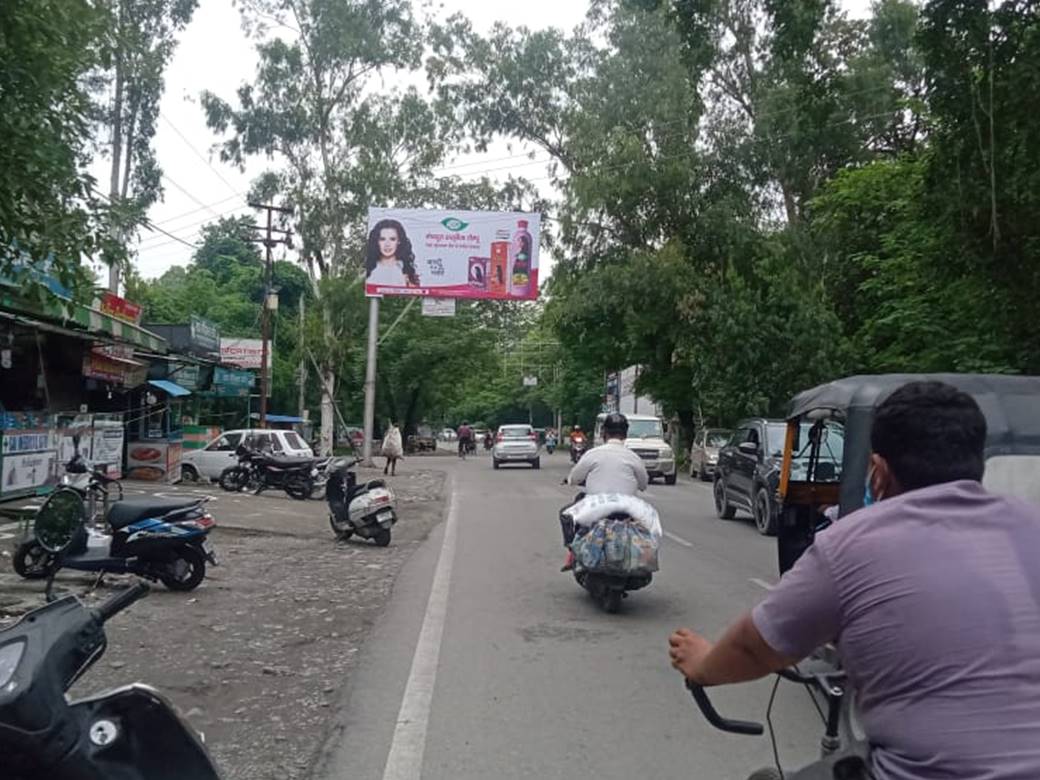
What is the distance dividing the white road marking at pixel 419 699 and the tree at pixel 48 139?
3.94 meters

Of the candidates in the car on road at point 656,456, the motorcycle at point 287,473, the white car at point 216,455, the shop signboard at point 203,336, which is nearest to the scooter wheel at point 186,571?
the motorcycle at point 287,473

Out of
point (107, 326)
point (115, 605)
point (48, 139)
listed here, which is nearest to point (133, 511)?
point (48, 139)

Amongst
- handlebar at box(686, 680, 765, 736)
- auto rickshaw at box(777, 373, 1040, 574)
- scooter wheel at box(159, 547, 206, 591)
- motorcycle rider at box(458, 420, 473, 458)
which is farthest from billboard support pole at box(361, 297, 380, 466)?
handlebar at box(686, 680, 765, 736)

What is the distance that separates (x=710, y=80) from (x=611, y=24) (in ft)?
14.6

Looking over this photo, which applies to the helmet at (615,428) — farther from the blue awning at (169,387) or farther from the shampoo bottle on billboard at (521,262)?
the shampoo bottle on billboard at (521,262)

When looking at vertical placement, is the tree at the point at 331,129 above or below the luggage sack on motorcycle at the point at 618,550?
above

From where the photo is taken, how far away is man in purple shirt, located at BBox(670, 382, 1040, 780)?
2.00 meters

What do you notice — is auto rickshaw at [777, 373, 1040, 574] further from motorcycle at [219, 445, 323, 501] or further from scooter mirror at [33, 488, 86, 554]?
motorcycle at [219, 445, 323, 501]

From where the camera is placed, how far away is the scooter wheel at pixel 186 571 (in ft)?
32.1

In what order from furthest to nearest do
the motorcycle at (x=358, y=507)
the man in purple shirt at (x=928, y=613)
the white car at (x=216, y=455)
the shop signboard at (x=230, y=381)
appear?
the shop signboard at (x=230, y=381)
the white car at (x=216, y=455)
the motorcycle at (x=358, y=507)
the man in purple shirt at (x=928, y=613)

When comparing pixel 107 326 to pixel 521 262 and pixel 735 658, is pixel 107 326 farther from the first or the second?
pixel 735 658

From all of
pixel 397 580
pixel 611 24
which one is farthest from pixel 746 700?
pixel 611 24

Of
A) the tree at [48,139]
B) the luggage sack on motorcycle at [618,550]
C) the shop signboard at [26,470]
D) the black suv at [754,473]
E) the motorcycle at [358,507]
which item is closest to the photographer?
the tree at [48,139]

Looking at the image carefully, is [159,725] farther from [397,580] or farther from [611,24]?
[611,24]
